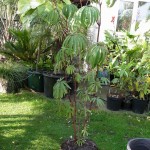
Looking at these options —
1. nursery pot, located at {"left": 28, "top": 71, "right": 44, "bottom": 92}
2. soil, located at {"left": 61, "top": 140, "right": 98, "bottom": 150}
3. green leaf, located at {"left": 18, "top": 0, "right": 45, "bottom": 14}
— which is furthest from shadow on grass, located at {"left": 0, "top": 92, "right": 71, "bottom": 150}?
green leaf, located at {"left": 18, "top": 0, "right": 45, "bottom": 14}

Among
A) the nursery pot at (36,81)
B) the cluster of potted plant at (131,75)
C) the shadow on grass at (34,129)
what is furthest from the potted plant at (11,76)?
the cluster of potted plant at (131,75)

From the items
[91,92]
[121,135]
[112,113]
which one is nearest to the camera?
[91,92]

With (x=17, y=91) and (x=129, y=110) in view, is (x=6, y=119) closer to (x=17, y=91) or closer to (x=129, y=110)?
(x=17, y=91)

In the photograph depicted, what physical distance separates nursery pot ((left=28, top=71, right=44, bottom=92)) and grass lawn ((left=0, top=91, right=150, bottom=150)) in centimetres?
55

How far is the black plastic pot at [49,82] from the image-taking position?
18.1 feet

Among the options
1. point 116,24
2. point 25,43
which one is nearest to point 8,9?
point 25,43

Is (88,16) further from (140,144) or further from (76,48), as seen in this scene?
(140,144)

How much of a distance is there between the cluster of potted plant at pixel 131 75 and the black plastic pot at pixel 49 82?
1190 millimetres

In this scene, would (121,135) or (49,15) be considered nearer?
(49,15)

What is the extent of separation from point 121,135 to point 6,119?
6.24 ft

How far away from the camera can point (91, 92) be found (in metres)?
3.10

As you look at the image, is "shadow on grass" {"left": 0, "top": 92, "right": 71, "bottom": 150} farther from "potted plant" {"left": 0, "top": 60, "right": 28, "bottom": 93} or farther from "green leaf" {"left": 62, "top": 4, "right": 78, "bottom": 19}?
"green leaf" {"left": 62, "top": 4, "right": 78, "bottom": 19}

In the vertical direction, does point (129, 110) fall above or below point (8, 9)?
below

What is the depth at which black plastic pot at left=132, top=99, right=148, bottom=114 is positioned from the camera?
5066mm
